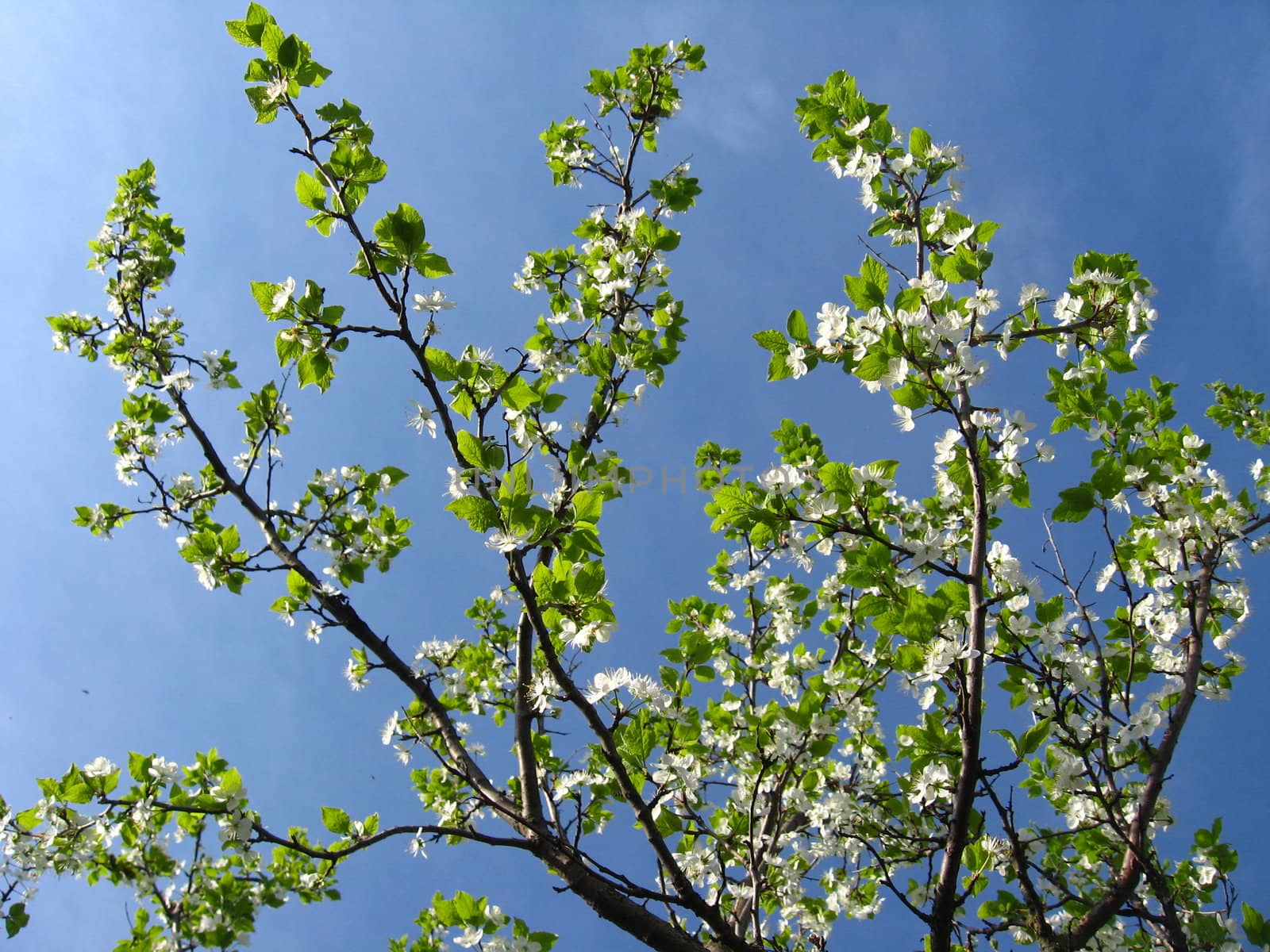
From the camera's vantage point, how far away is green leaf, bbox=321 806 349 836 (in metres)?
3.75

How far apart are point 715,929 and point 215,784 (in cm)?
331

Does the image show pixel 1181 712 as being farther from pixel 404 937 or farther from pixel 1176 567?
pixel 404 937

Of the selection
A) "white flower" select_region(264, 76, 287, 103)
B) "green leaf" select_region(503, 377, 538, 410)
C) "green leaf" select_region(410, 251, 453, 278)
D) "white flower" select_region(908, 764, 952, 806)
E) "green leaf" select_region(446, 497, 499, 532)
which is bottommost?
"white flower" select_region(908, 764, 952, 806)

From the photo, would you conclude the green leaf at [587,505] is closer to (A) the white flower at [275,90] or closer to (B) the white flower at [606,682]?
(B) the white flower at [606,682]

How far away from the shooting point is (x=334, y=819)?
3771mm

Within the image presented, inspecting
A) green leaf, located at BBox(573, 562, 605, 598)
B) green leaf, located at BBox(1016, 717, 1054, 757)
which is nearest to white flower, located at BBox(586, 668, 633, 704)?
green leaf, located at BBox(573, 562, 605, 598)

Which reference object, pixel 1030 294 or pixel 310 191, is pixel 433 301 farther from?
pixel 1030 294

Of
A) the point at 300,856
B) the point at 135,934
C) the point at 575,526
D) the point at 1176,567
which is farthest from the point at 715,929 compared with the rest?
the point at 135,934

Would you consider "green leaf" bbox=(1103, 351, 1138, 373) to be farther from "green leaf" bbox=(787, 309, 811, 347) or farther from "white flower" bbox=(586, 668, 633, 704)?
"white flower" bbox=(586, 668, 633, 704)

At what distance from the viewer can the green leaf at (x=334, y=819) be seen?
3.75m

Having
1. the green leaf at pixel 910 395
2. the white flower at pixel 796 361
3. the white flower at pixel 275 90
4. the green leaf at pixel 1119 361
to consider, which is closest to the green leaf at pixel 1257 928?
the green leaf at pixel 1119 361

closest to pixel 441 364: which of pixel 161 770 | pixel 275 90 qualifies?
pixel 275 90

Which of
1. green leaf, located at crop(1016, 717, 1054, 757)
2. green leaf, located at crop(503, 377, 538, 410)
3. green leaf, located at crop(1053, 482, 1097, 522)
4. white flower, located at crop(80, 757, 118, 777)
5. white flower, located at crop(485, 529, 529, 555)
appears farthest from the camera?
white flower, located at crop(80, 757, 118, 777)

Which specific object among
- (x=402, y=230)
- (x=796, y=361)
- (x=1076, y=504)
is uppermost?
(x=402, y=230)
